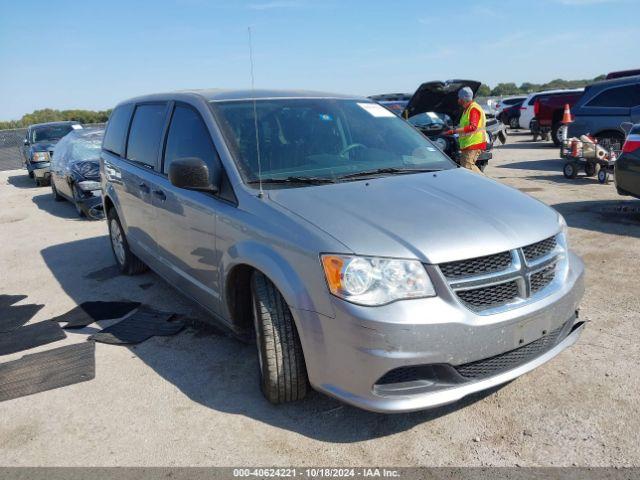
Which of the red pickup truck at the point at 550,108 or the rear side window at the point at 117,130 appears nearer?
the rear side window at the point at 117,130

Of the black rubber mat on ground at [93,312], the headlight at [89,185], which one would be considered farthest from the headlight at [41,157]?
the black rubber mat on ground at [93,312]

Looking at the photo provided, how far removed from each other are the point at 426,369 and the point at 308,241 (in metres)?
0.85

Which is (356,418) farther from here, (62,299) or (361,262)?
(62,299)

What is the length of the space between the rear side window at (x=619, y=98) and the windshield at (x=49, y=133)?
14.2m

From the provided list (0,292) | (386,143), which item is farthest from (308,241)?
(0,292)

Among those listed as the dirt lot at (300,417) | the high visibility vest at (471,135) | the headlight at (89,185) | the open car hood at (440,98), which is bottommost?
the dirt lot at (300,417)

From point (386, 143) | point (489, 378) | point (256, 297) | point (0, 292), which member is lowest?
point (0, 292)

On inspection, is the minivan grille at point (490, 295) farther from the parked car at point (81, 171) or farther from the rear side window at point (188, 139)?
the parked car at point (81, 171)

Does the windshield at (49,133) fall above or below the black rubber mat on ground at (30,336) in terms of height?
above

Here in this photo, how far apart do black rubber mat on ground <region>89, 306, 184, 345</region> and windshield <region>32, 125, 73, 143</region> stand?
523 inches

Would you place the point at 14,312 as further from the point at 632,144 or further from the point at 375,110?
the point at 632,144

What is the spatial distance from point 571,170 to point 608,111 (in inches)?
68.6

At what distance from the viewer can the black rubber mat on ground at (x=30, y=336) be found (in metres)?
4.31

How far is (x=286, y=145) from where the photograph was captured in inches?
144
